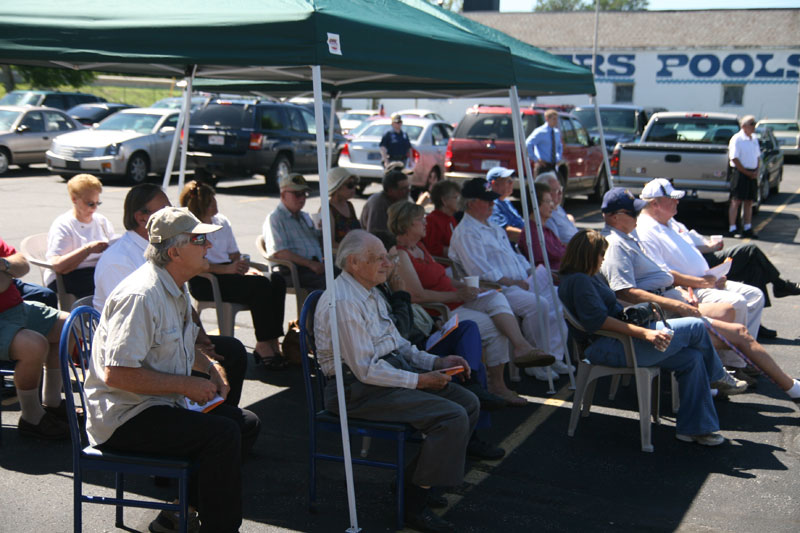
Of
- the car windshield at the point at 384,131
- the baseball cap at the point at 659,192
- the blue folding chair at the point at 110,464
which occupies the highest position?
the car windshield at the point at 384,131

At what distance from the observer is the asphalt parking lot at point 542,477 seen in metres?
4.03

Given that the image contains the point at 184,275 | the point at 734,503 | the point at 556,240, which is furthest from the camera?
the point at 556,240

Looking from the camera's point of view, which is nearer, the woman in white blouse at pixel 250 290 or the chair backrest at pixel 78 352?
the chair backrest at pixel 78 352

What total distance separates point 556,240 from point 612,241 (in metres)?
1.61

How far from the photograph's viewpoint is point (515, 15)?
50.5 m

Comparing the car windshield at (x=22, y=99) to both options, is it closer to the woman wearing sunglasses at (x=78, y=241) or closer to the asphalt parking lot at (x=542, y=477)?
the woman wearing sunglasses at (x=78, y=241)

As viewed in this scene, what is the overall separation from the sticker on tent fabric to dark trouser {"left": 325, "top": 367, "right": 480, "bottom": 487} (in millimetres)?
1539

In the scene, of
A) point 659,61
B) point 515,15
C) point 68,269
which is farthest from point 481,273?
point 515,15

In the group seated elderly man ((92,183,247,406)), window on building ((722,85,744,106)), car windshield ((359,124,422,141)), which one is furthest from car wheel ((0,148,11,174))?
window on building ((722,85,744,106))

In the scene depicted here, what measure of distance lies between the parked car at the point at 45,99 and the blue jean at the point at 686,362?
22320 mm

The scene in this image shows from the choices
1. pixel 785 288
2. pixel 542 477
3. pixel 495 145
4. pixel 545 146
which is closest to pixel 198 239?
pixel 542 477

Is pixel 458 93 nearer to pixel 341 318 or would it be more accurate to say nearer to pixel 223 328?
pixel 223 328

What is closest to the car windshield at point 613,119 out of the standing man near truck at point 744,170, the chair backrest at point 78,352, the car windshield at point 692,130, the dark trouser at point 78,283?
the car windshield at point 692,130

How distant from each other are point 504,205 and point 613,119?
43.7 ft
